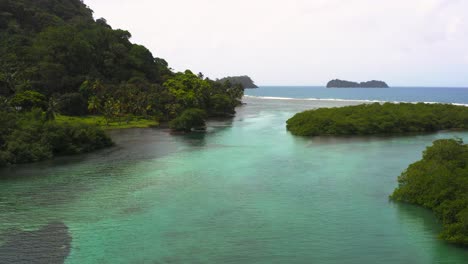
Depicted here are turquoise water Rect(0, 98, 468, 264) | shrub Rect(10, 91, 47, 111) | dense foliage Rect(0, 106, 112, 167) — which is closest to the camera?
turquoise water Rect(0, 98, 468, 264)

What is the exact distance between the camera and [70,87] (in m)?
102

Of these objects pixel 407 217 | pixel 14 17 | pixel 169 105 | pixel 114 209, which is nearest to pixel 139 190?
pixel 114 209

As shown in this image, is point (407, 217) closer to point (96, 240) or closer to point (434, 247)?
point (434, 247)

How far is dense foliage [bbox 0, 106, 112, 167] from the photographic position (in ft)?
173

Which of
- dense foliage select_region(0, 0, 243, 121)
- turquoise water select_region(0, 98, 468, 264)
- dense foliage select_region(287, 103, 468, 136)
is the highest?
dense foliage select_region(0, 0, 243, 121)

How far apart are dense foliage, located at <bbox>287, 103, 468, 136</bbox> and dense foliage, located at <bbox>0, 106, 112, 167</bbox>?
36530 millimetres

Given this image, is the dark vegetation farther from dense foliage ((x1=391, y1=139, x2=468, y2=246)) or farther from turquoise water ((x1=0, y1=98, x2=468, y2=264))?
dense foliage ((x1=391, y1=139, x2=468, y2=246))

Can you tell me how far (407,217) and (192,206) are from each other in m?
16.2

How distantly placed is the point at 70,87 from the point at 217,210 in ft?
260

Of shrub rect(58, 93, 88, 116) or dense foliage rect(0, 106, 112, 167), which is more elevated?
shrub rect(58, 93, 88, 116)

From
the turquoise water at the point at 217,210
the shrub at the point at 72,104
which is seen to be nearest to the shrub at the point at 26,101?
the shrub at the point at 72,104


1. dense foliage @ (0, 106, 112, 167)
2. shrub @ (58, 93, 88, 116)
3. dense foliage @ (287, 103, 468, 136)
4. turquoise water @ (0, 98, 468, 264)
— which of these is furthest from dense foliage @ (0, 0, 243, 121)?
turquoise water @ (0, 98, 468, 264)

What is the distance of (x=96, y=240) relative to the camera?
2761 centimetres

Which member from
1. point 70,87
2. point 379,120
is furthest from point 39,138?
point 379,120
